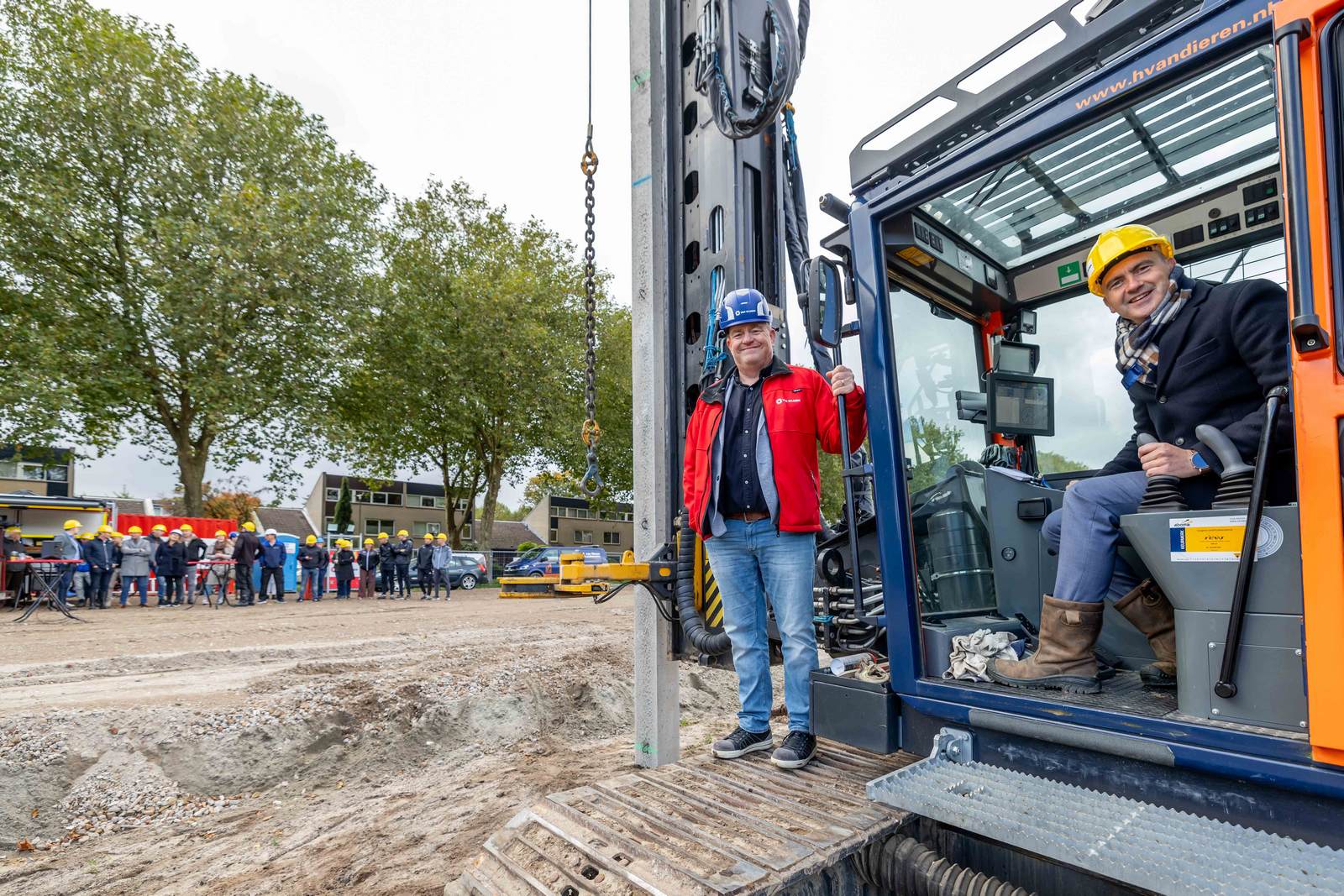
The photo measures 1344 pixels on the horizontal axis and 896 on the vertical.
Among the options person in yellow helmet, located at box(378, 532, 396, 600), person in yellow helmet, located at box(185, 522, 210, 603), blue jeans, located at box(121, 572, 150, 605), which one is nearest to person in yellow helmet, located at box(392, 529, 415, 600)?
person in yellow helmet, located at box(378, 532, 396, 600)

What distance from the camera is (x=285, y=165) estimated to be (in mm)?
22016

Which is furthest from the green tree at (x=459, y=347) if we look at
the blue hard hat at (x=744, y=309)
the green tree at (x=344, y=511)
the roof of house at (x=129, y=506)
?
the roof of house at (x=129, y=506)

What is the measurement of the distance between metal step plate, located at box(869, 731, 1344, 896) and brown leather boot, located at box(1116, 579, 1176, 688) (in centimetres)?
60

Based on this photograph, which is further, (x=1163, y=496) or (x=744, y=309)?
(x=744, y=309)

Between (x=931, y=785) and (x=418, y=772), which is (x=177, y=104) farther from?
(x=931, y=785)

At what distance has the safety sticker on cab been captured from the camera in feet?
6.42

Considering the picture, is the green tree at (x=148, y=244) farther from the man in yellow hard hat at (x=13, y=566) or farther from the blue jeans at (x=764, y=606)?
the blue jeans at (x=764, y=606)

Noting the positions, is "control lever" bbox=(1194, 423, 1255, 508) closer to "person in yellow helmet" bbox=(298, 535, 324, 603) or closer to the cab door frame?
the cab door frame

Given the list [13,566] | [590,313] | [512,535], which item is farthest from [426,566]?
[512,535]

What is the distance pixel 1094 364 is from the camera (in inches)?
137

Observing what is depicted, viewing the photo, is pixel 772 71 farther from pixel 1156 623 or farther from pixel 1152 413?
pixel 1156 623

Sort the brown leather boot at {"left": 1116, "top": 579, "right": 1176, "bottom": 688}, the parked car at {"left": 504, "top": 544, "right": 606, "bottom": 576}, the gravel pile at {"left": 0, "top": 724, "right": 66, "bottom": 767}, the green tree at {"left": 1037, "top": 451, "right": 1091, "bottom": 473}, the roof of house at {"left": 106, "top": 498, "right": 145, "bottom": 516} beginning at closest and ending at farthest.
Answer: the brown leather boot at {"left": 1116, "top": 579, "right": 1176, "bottom": 688}
the green tree at {"left": 1037, "top": 451, "right": 1091, "bottom": 473}
the gravel pile at {"left": 0, "top": 724, "right": 66, "bottom": 767}
the parked car at {"left": 504, "top": 544, "right": 606, "bottom": 576}
the roof of house at {"left": 106, "top": 498, "right": 145, "bottom": 516}

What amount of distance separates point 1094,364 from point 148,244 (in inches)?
864

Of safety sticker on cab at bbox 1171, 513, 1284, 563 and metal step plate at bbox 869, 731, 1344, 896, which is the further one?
safety sticker on cab at bbox 1171, 513, 1284, 563
